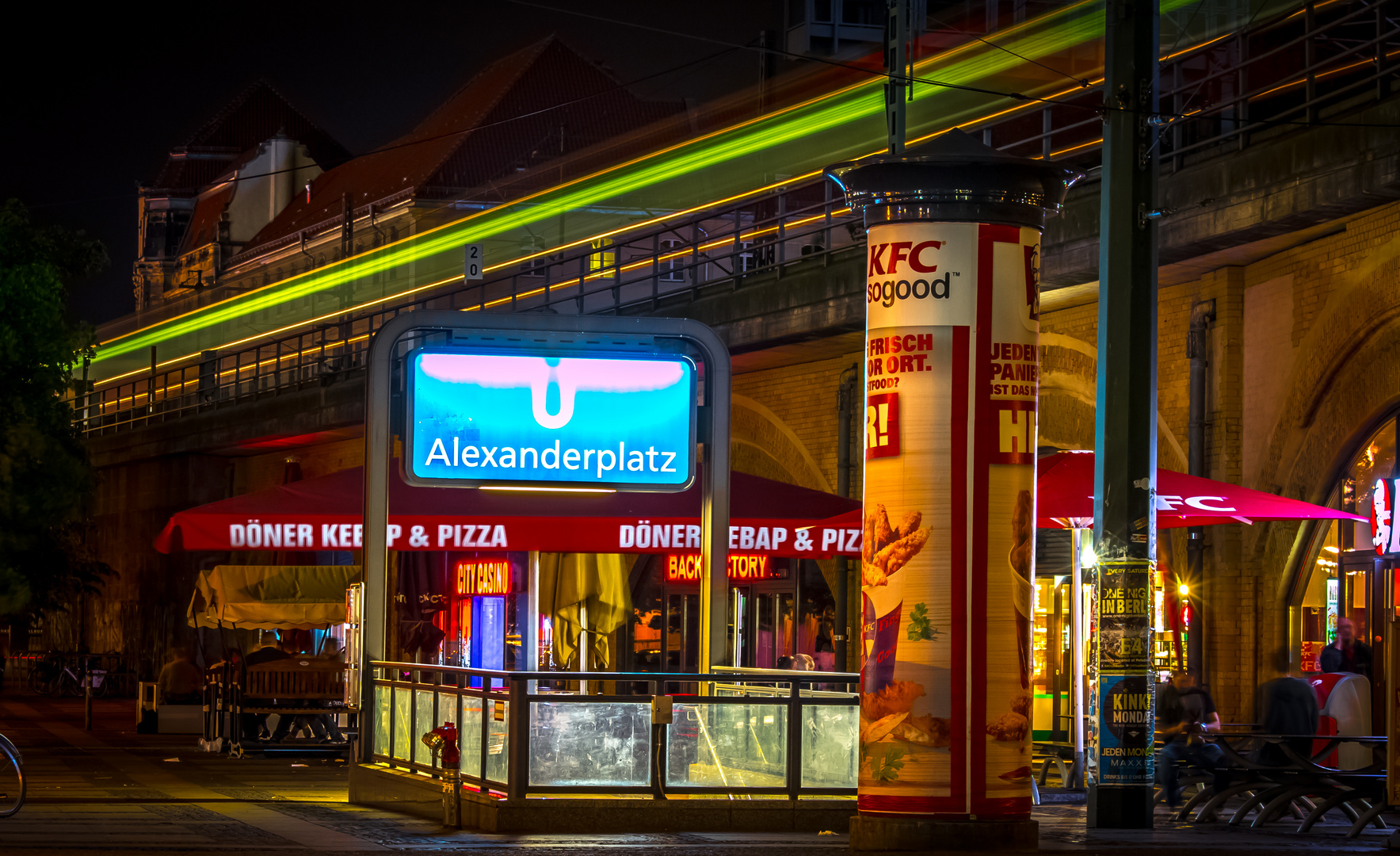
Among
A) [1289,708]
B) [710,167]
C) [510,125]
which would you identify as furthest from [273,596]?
[510,125]

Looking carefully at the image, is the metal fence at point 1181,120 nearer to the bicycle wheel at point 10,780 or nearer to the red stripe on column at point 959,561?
the red stripe on column at point 959,561

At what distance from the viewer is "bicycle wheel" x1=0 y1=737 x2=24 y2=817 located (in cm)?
1316

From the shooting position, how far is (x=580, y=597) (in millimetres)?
21766

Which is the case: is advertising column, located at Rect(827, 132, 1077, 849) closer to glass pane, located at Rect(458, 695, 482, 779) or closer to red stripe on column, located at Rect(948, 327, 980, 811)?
red stripe on column, located at Rect(948, 327, 980, 811)

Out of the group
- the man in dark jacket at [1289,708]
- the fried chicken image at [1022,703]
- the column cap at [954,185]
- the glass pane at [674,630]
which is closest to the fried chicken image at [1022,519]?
the fried chicken image at [1022,703]

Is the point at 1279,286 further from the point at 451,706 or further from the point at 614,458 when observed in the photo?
the point at 451,706

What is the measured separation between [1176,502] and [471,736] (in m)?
5.88

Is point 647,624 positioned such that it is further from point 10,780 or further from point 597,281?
point 10,780

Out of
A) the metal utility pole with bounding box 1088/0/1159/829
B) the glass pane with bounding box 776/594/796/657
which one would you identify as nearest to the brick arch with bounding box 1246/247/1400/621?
the metal utility pole with bounding box 1088/0/1159/829

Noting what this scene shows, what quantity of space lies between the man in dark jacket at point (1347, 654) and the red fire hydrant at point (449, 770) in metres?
8.68

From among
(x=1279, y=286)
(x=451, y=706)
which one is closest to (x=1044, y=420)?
(x=1279, y=286)

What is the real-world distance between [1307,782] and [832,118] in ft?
63.0

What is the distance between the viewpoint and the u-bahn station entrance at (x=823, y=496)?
1320cm

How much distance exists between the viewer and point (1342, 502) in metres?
18.0
